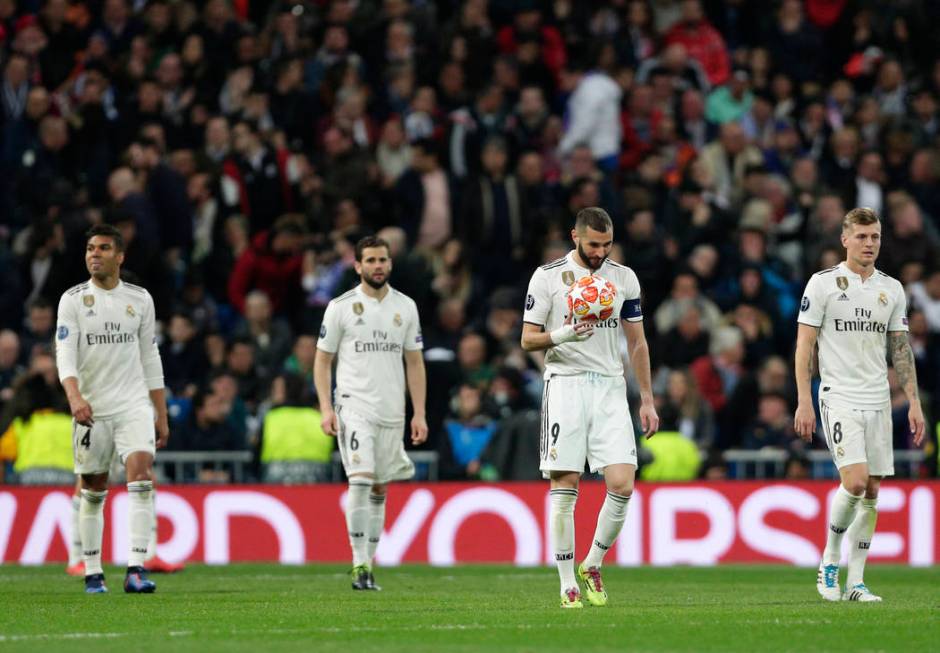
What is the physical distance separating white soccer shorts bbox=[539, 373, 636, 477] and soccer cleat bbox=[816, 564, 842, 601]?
5.65 ft

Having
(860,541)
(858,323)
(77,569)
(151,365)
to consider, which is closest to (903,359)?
(858,323)

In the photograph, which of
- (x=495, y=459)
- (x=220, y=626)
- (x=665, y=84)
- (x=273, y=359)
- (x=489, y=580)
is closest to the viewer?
(x=220, y=626)

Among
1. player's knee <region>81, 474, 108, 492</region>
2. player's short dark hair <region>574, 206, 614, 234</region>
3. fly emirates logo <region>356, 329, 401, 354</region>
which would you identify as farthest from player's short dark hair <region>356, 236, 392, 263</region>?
player's short dark hair <region>574, 206, 614, 234</region>

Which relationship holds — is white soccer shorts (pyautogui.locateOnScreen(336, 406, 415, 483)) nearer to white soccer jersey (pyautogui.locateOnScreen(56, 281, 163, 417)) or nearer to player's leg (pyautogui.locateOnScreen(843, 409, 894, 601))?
white soccer jersey (pyautogui.locateOnScreen(56, 281, 163, 417))

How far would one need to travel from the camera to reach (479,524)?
1967cm

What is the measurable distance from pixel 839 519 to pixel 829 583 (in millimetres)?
460

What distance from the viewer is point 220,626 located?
10.9m

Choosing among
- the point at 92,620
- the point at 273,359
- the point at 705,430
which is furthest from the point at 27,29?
the point at 92,620

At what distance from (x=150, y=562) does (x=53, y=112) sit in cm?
751

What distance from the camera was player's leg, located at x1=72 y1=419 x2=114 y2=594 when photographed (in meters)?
14.0

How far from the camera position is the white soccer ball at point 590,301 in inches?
452

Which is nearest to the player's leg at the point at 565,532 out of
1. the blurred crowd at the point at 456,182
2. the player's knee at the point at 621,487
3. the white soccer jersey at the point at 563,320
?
the player's knee at the point at 621,487

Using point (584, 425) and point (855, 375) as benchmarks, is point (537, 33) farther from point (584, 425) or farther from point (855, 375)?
→ point (584, 425)

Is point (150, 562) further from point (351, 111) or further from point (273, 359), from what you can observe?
point (351, 111)
